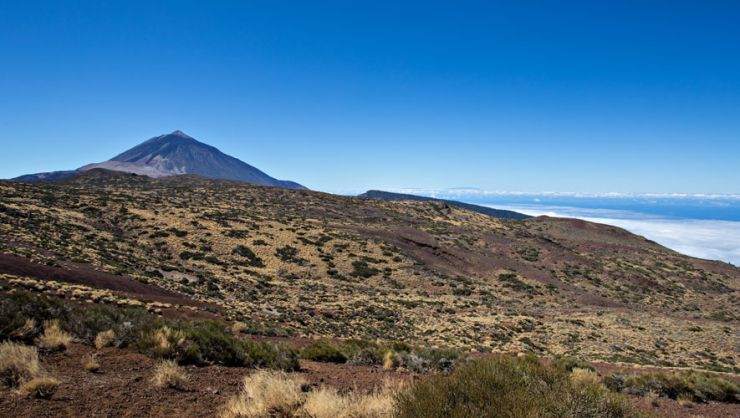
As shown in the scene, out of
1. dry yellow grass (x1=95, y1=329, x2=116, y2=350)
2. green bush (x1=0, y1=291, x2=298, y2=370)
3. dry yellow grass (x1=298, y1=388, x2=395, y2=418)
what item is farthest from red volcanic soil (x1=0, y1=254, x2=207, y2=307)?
dry yellow grass (x1=298, y1=388, x2=395, y2=418)

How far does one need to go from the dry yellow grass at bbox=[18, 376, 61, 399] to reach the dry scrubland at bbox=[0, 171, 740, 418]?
24mm

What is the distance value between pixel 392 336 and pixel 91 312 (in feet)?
49.3

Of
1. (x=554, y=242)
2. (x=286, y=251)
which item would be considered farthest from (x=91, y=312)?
(x=554, y=242)

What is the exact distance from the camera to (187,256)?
115ft

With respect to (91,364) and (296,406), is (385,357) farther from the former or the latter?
(91,364)

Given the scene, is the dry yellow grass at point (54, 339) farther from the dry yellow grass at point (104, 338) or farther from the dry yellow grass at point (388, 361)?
the dry yellow grass at point (388, 361)

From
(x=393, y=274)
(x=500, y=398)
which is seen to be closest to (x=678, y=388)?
(x=500, y=398)

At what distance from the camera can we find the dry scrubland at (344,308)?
6094 millimetres

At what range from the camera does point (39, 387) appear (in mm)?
5723

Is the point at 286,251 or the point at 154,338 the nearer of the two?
the point at 154,338

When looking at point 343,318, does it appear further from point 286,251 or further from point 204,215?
point 204,215

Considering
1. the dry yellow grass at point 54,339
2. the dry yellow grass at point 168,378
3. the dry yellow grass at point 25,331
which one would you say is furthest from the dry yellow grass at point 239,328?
the dry yellow grass at point 168,378

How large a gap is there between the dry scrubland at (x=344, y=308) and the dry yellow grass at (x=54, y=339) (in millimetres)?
37

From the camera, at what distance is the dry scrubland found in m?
6.09
